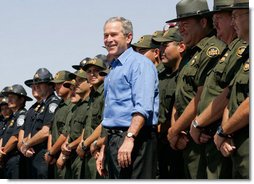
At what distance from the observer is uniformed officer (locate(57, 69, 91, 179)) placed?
360 inches

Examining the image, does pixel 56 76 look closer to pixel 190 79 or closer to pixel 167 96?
pixel 167 96

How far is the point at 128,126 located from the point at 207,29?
135 centimetres

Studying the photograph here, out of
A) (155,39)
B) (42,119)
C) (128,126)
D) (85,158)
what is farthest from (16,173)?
(128,126)

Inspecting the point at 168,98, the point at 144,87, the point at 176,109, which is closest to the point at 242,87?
the point at 144,87

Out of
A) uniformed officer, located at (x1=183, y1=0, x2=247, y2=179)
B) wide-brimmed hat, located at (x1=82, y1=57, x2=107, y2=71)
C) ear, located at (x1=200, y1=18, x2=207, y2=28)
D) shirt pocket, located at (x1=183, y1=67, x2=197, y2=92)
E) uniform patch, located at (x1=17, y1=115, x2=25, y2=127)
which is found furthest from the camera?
uniform patch, located at (x1=17, y1=115, x2=25, y2=127)

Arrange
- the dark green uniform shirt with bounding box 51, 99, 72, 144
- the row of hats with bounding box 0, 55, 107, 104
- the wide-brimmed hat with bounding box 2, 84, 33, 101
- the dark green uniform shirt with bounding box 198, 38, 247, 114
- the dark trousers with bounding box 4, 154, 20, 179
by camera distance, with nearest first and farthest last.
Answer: the dark green uniform shirt with bounding box 198, 38, 247, 114
the row of hats with bounding box 0, 55, 107, 104
the dark green uniform shirt with bounding box 51, 99, 72, 144
the dark trousers with bounding box 4, 154, 20, 179
the wide-brimmed hat with bounding box 2, 84, 33, 101

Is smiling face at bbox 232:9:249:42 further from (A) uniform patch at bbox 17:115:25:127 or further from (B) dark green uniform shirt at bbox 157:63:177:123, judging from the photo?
(A) uniform patch at bbox 17:115:25:127

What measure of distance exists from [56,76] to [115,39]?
4.99 meters

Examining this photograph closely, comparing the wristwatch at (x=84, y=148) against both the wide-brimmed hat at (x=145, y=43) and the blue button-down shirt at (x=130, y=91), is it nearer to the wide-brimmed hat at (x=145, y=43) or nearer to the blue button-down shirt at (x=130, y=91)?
the wide-brimmed hat at (x=145, y=43)

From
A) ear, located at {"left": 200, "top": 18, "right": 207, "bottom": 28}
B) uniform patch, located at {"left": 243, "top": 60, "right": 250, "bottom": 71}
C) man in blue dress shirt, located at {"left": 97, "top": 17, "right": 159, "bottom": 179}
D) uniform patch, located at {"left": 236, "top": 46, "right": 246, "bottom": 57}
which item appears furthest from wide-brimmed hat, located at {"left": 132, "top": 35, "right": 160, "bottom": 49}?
uniform patch, located at {"left": 243, "top": 60, "right": 250, "bottom": 71}

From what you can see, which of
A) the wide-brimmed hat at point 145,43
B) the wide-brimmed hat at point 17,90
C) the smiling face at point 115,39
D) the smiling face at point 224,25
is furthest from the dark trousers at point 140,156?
the wide-brimmed hat at point 17,90

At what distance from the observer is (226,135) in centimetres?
474

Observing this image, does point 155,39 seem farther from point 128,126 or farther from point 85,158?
point 85,158

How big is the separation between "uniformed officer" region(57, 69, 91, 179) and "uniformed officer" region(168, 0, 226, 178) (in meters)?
3.14
